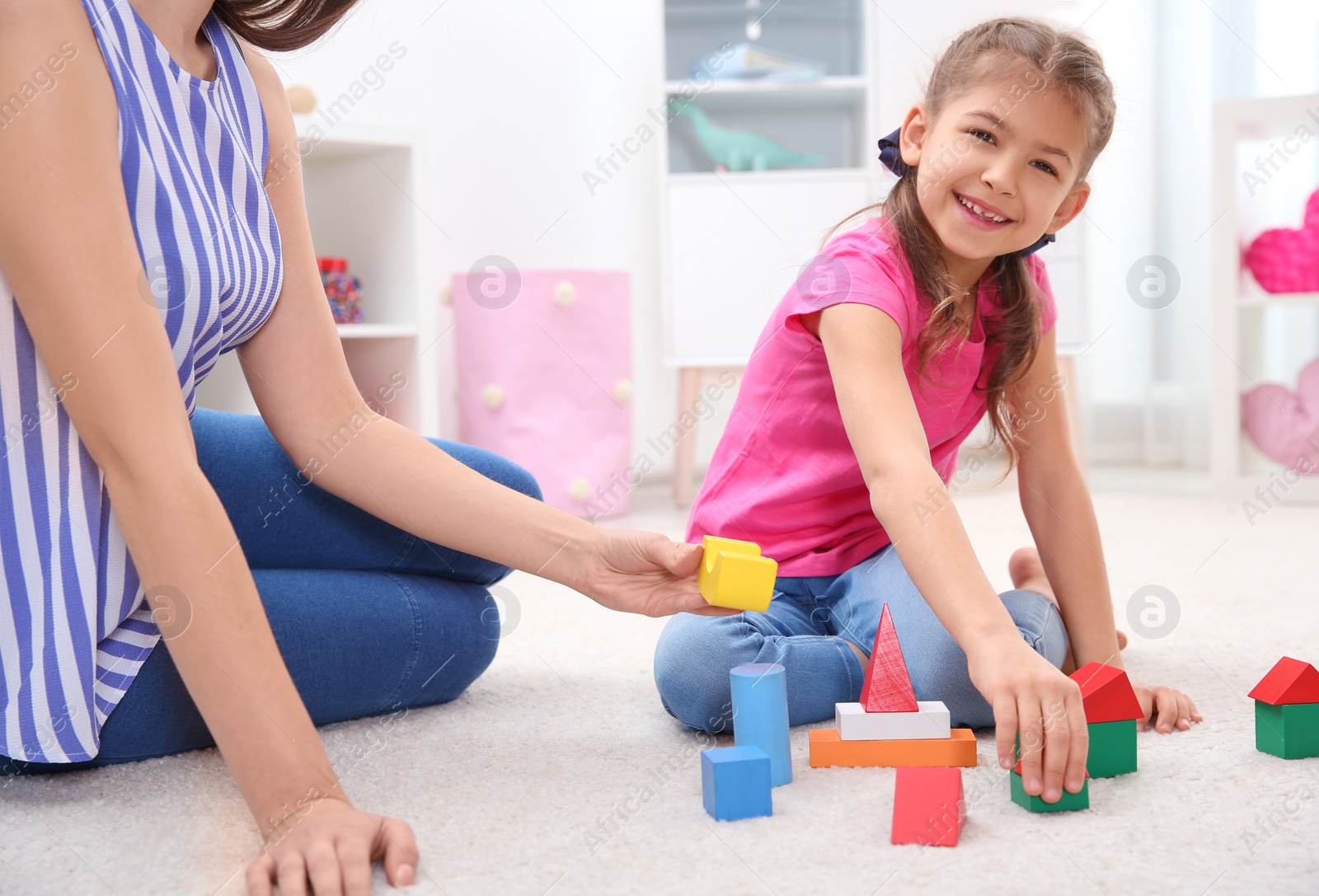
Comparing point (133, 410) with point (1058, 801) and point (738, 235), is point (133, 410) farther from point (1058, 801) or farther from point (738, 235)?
point (738, 235)

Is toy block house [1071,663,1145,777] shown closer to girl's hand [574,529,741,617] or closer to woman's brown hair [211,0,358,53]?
girl's hand [574,529,741,617]

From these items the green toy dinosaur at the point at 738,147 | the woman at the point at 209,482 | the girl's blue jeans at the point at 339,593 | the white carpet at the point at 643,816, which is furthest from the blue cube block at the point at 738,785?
the green toy dinosaur at the point at 738,147

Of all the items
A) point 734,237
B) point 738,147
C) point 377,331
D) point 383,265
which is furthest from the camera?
point 738,147

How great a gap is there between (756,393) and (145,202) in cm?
50

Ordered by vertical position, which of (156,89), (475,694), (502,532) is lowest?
(475,694)

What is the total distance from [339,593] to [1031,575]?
0.62 metres

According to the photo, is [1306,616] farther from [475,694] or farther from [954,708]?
[475,694]

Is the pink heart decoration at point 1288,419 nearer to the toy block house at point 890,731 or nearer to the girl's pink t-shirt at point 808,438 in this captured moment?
the girl's pink t-shirt at point 808,438

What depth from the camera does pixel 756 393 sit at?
1.00m

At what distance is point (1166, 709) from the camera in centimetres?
84

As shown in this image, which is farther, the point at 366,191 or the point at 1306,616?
the point at 366,191

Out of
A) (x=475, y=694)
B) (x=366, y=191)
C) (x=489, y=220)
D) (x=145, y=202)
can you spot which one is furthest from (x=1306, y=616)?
(x=489, y=220)

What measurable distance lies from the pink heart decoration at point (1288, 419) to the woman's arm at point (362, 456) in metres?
1.70

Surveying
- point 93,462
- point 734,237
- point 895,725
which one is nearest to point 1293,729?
point 895,725
